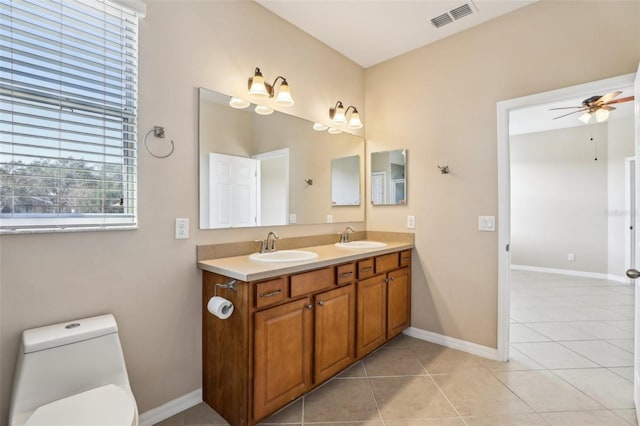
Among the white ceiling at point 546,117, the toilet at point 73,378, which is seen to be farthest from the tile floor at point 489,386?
the white ceiling at point 546,117

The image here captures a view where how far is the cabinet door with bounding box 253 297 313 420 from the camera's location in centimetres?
162

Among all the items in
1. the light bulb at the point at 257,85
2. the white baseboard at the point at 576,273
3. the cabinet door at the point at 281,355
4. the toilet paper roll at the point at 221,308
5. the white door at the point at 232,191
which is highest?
the light bulb at the point at 257,85

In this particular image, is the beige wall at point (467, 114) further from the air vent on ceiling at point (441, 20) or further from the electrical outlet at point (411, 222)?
the air vent on ceiling at point (441, 20)

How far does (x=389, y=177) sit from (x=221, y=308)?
2121 millimetres

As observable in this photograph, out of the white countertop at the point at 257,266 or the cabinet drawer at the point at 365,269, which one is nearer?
the white countertop at the point at 257,266

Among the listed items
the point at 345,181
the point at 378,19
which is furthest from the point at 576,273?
the point at 378,19

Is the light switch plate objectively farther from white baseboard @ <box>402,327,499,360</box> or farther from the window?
the window

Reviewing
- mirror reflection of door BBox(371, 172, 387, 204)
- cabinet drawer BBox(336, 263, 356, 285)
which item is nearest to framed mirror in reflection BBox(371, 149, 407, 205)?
mirror reflection of door BBox(371, 172, 387, 204)

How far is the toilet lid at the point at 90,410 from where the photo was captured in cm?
110

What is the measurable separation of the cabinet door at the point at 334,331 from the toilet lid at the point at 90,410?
3.41ft

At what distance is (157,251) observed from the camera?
1.75 metres

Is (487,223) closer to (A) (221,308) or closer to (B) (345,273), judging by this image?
(B) (345,273)

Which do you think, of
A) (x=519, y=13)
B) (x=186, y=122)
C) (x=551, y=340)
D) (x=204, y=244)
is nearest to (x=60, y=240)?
(x=204, y=244)

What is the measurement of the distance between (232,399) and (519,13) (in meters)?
3.29
